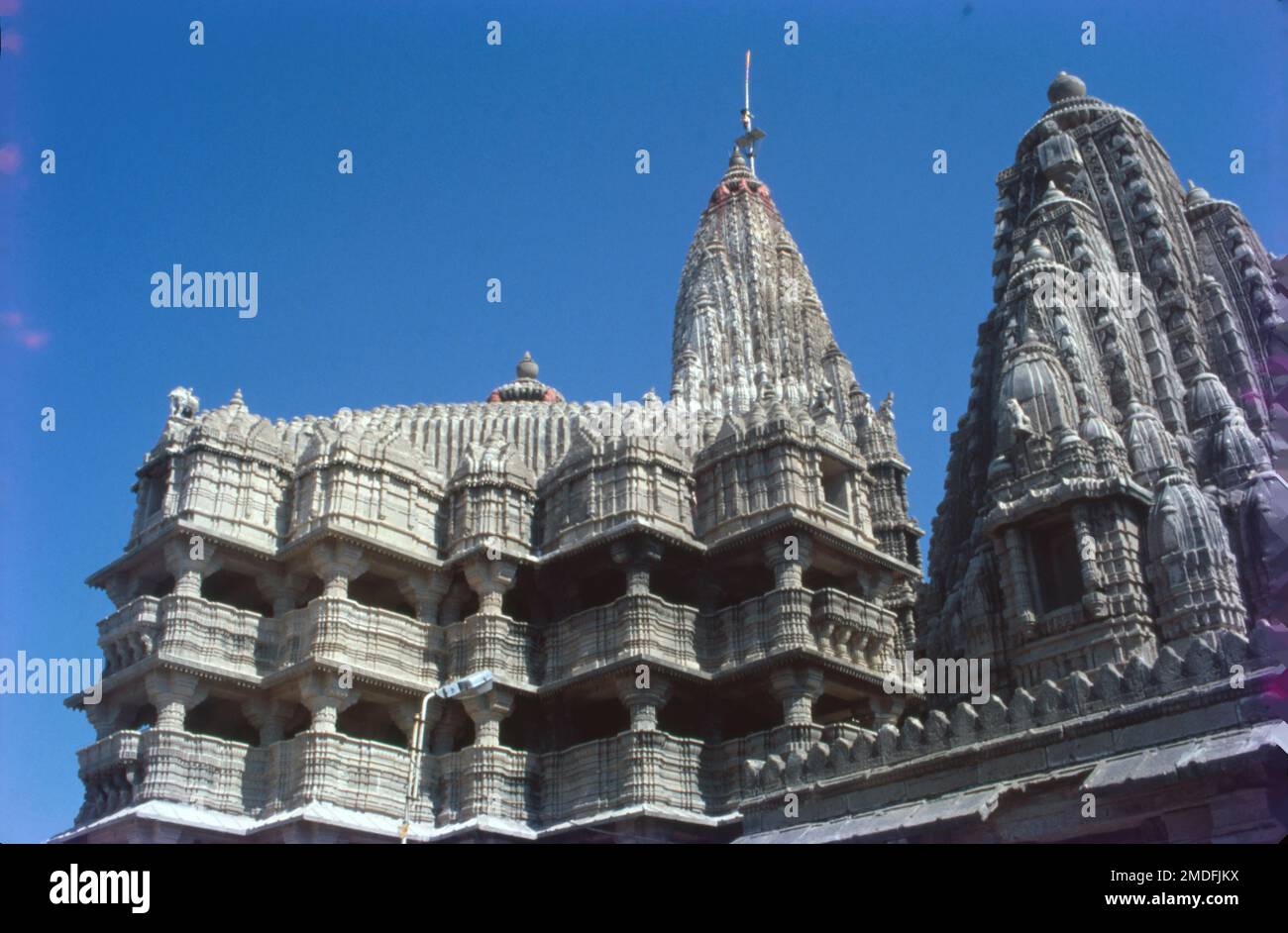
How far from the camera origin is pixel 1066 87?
44031 millimetres

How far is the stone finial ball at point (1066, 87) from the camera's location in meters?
44.0

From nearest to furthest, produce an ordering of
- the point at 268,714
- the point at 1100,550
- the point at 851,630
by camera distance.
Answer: the point at 1100,550, the point at 851,630, the point at 268,714

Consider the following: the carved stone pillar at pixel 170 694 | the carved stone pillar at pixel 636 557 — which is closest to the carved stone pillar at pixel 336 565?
the carved stone pillar at pixel 170 694

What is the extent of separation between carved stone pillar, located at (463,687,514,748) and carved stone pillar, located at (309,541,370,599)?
4250 millimetres

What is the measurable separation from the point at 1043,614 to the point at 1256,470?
6.49 meters

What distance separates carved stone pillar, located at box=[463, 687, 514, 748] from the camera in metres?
33.6

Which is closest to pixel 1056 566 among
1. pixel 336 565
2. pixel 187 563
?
pixel 336 565

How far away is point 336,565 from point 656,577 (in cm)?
838

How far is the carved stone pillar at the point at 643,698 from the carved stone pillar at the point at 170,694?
10.3m

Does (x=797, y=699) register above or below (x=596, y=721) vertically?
below

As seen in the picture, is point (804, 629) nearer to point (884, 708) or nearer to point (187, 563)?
point (884, 708)

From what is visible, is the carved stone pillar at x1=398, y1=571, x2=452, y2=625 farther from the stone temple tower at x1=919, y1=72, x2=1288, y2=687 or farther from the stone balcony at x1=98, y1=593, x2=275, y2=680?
the stone temple tower at x1=919, y1=72, x2=1288, y2=687

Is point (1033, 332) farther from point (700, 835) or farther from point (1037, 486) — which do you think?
point (700, 835)

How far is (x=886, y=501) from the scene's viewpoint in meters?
Answer: 48.4
